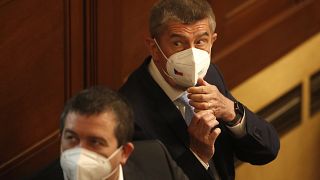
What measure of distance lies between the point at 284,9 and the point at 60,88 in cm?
115

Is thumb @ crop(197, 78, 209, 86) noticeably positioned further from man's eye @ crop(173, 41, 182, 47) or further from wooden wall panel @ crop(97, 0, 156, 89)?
wooden wall panel @ crop(97, 0, 156, 89)

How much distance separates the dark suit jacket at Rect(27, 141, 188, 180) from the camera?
245 centimetres

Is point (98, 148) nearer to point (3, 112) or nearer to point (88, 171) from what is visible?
point (88, 171)

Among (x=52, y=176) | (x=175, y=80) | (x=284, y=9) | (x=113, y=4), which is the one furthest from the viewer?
(x=284, y=9)

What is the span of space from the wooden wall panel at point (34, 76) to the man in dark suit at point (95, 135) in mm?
549

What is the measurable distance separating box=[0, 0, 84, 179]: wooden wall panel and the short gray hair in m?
0.42

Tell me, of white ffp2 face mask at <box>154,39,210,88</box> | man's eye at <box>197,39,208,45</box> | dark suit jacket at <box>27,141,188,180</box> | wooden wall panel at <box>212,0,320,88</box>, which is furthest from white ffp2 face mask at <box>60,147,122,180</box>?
wooden wall panel at <box>212,0,320,88</box>

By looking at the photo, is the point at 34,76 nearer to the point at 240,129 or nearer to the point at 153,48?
the point at 153,48

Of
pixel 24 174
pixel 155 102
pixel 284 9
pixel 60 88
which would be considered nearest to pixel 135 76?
pixel 155 102

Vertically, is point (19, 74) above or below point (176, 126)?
above

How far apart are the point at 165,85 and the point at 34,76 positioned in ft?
1.64

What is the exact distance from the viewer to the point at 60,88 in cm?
293

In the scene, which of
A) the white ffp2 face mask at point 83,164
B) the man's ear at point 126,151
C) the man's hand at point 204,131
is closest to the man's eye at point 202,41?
the man's hand at point 204,131

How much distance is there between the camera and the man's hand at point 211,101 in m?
2.56
